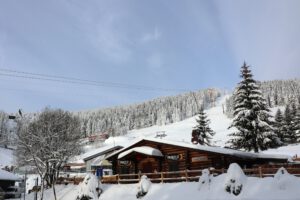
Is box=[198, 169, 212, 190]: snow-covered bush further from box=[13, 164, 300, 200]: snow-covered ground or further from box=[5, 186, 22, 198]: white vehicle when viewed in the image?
box=[5, 186, 22, 198]: white vehicle

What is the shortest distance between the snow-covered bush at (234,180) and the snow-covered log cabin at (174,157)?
17.5 feet

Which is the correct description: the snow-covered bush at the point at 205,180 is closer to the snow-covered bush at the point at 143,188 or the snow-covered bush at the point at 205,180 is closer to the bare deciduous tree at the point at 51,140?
the snow-covered bush at the point at 143,188

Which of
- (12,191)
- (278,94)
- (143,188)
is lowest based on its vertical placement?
(12,191)

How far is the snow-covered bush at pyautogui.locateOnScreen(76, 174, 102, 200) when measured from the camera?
27.6 meters

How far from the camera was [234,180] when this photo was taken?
828 inches

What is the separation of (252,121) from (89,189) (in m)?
19.9

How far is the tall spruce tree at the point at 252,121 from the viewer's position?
122ft

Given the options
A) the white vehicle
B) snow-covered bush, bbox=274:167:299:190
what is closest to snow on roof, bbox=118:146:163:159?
snow-covered bush, bbox=274:167:299:190

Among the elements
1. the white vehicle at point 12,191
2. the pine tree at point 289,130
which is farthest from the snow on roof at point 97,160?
the pine tree at point 289,130

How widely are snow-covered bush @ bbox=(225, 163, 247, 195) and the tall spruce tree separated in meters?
16.7

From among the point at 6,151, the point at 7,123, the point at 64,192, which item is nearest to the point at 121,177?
the point at 64,192

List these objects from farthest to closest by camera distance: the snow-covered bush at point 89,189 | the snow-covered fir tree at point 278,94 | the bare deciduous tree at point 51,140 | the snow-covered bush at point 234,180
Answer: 1. the snow-covered fir tree at point 278,94
2. the bare deciduous tree at point 51,140
3. the snow-covered bush at point 89,189
4. the snow-covered bush at point 234,180

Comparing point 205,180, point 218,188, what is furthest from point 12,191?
point 218,188

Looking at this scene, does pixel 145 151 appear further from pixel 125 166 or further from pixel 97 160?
pixel 97 160
